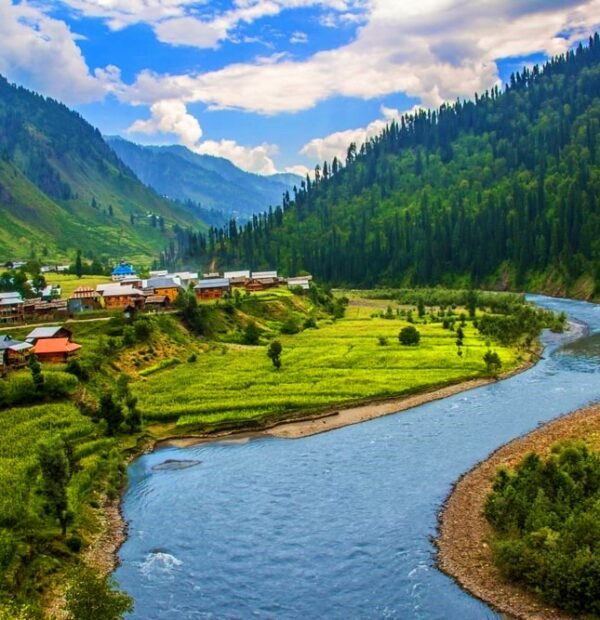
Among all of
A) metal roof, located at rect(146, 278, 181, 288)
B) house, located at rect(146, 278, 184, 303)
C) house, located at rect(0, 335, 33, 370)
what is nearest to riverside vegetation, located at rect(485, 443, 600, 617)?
house, located at rect(0, 335, 33, 370)

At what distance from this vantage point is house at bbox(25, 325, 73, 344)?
321 ft

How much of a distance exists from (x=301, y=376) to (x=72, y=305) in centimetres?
5373

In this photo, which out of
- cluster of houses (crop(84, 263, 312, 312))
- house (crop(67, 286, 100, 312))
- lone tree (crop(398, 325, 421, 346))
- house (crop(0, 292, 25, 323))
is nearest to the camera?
lone tree (crop(398, 325, 421, 346))

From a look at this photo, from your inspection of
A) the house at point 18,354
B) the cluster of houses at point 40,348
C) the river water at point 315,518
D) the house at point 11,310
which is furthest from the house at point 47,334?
the river water at point 315,518

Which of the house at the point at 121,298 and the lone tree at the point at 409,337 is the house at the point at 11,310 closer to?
the house at the point at 121,298

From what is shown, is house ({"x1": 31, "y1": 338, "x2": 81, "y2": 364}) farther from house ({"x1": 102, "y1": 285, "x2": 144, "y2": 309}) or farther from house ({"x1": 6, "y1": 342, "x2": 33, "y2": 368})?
house ({"x1": 102, "y1": 285, "x2": 144, "y2": 309})

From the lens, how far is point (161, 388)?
91812 millimetres

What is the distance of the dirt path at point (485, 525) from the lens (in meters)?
39.6

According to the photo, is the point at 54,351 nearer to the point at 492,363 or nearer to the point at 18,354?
the point at 18,354

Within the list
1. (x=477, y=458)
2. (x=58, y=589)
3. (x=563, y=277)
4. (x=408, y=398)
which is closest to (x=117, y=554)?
(x=58, y=589)

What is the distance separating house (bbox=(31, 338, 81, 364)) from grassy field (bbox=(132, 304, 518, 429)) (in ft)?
32.4

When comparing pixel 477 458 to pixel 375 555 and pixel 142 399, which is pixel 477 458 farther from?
pixel 142 399

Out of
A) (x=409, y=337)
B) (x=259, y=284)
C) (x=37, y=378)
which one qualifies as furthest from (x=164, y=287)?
(x=37, y=378)

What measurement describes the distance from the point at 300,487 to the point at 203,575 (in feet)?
50.3
